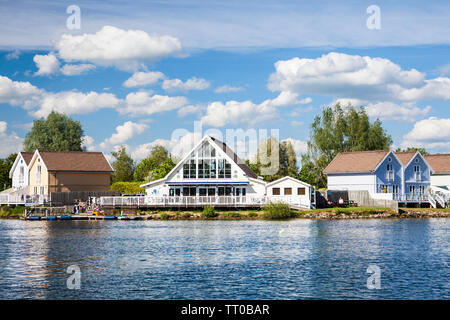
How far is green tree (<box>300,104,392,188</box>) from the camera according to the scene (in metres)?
93.6

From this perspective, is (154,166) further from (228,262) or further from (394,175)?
(228,262)

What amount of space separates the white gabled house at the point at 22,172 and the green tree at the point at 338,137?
43.8 m

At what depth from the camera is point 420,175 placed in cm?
8181

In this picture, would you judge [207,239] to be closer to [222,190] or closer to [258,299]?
[258,299]

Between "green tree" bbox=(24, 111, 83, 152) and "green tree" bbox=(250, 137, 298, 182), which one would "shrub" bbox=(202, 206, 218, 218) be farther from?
"green tree" bbox=(24, 111, 83, 152)

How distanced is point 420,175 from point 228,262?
191 ft

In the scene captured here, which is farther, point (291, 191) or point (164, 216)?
point (291, 191)

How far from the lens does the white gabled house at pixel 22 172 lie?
85562mm

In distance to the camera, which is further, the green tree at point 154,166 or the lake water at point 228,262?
the green tree at point 154,166

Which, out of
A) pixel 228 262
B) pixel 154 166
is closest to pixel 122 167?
pixel 154 166

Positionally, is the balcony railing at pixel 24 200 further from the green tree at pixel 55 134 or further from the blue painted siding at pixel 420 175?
the blue painted siding at pixel 420 175

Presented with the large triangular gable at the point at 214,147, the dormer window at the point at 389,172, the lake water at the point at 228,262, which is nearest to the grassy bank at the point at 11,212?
the large triangular gable at the point at 214,147

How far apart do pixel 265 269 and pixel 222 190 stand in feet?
140

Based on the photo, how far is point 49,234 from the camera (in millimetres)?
46719
